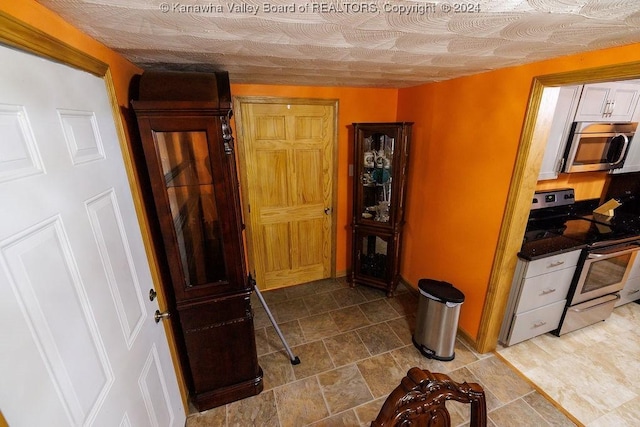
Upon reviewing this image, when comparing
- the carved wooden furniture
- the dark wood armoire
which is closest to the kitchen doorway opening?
the carved wooden furniture

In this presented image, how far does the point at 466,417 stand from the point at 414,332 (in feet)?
2.26

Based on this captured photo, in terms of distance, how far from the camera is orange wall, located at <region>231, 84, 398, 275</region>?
98.9 inches

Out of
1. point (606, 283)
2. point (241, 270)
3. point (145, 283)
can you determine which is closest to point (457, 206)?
point (606, 283)

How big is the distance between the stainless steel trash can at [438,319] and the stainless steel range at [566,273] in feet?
1.55

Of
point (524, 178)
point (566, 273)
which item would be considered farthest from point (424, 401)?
point (566, 273)

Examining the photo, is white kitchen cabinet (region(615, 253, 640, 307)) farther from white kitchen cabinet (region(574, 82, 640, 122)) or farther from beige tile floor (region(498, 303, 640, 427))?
white kitchen cabinet (region(574, 82, 640, 122))

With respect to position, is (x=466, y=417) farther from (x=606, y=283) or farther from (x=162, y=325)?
(x=162, y=325)

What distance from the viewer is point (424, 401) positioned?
0.78m

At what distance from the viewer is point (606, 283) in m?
2.29

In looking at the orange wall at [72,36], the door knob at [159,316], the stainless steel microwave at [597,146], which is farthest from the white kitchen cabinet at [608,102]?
the door knob at [159,316]

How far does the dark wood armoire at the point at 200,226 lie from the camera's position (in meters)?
1.33

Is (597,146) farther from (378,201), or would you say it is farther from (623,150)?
(378,201)

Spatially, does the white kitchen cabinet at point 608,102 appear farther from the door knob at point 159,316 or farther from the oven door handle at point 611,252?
the door knob at point 159,316

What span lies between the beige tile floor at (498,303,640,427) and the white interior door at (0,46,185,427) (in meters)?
2.52
